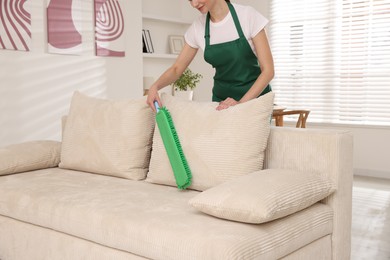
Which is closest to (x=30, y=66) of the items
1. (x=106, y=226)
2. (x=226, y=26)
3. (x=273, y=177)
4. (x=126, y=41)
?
(x=126, y=41)

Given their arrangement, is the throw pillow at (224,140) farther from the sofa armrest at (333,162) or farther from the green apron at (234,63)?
the green apron at (234,63)

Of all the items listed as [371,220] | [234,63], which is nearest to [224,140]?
[234,63]

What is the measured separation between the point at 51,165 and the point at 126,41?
2.33m

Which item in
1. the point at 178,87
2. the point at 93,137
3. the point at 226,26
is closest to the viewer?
the point at 226,26

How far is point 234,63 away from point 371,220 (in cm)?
167

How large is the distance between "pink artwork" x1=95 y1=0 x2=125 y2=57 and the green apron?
7.55ft

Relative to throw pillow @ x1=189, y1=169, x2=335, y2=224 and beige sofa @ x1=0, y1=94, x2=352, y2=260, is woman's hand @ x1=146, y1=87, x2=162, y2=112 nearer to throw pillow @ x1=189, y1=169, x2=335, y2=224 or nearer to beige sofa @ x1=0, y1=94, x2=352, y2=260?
beige sofa @ x1=0, y1=94, x2=352, y2=260

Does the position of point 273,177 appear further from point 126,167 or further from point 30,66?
point 30,66

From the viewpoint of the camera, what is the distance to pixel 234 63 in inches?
97.4

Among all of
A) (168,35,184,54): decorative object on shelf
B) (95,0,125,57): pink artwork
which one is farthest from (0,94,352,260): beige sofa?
(168,35,184,54): decorative object on shelf

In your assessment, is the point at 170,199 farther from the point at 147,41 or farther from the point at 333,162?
the point at 147,41

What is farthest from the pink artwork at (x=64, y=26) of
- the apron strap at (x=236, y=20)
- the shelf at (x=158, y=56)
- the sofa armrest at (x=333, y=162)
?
the sofa armrest at (x=333, y=162)

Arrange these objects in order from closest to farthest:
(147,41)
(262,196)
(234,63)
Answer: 1. (262,196)
2. (234,63)
3. (147,41)

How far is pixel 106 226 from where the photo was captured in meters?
1.82
